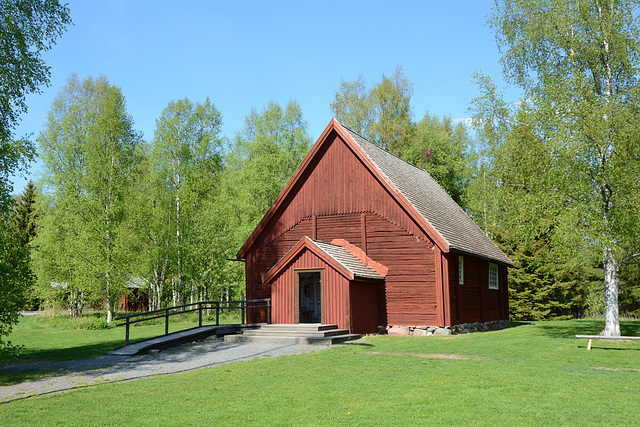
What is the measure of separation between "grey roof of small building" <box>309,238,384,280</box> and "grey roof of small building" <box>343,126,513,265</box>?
320cm

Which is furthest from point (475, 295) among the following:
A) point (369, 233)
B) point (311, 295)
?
point (311, 295)

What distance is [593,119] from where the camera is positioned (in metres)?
18.4

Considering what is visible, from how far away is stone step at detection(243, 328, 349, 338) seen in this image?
60.3 ft

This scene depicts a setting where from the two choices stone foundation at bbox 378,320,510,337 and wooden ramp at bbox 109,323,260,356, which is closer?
wooden ramp at bbox 109,323,260,356

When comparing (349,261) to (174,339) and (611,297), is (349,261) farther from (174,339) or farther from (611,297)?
(611,297)

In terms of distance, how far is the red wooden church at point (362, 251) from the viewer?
2078 cm

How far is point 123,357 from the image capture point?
16.2 m

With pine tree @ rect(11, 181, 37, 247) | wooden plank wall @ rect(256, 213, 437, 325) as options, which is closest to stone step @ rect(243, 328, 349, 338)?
wooden plank wall @ rect(256, 213, 437, 325)

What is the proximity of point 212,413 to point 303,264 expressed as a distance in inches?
500

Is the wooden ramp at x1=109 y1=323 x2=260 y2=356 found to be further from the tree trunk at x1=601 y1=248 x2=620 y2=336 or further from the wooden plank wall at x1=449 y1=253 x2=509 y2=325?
the tree trunk at x1=601 y1=248 x2=620 y2=336

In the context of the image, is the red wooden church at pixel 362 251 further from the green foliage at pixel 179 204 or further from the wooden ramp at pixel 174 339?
the green foliage at pixel 179 204

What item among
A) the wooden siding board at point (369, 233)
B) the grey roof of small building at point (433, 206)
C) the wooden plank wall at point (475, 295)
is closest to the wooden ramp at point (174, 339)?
the wooden siding board at point (369, 233)

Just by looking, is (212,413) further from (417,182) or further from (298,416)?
(417,182)

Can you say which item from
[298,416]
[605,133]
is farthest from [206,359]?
[605,133]
